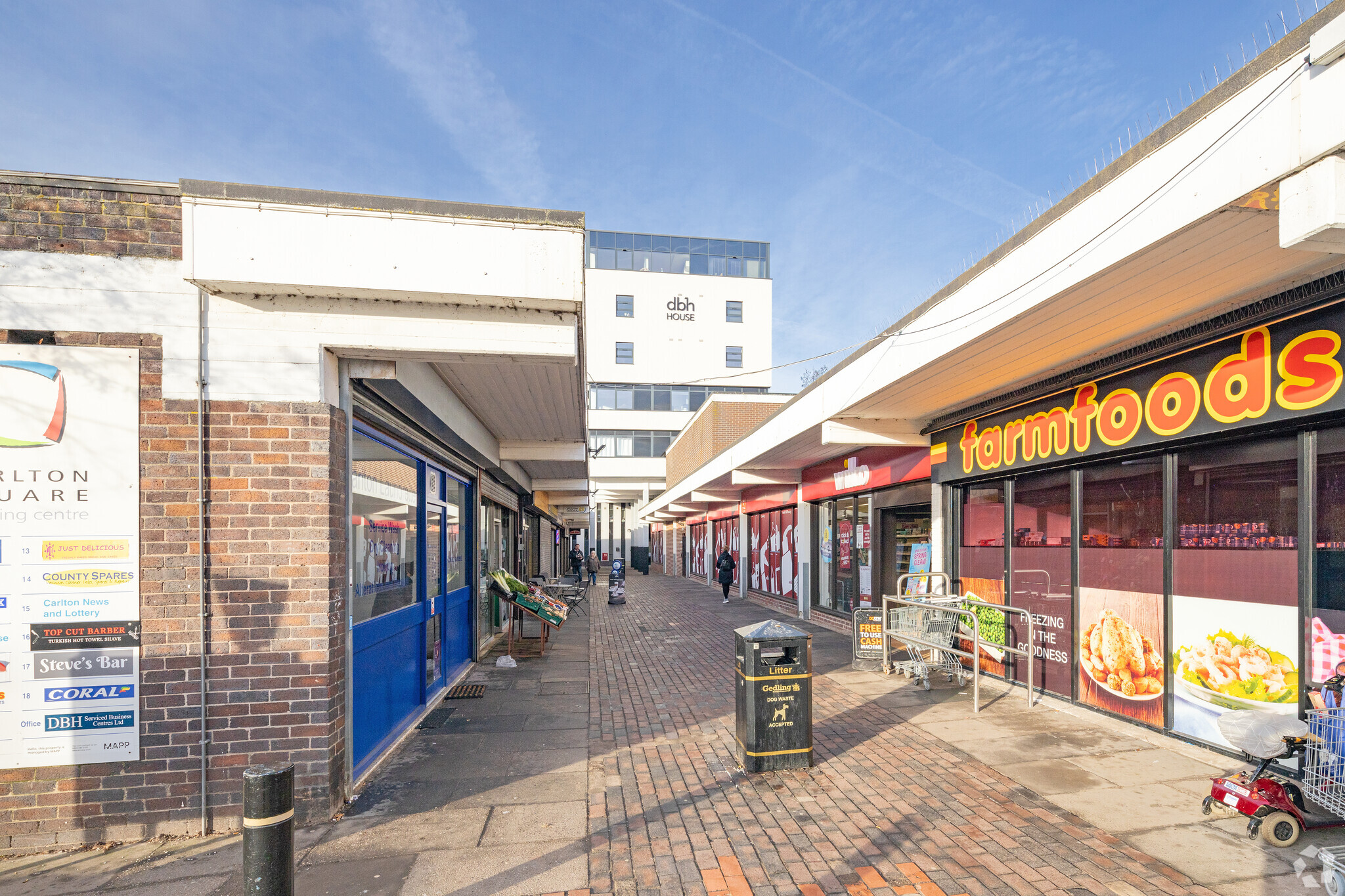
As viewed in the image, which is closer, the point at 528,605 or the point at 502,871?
the point at 502,871

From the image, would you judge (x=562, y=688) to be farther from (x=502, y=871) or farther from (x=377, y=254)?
(x=377, y=254)

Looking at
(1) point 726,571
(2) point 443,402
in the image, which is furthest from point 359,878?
(1) point 726,571

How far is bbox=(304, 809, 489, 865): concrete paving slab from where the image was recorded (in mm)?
4336

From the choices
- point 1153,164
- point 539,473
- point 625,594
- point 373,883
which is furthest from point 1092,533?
point 625,594

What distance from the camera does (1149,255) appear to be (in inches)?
174

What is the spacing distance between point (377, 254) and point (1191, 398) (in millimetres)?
6658

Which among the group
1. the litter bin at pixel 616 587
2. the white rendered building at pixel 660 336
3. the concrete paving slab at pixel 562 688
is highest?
the white rendered building at pixel 660 336

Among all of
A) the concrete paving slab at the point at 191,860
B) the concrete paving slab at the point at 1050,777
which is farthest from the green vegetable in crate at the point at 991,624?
the concrete paving slab at the point at 191,860

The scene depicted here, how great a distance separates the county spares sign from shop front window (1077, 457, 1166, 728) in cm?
44

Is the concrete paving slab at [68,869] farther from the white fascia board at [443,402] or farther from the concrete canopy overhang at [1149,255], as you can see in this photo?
the concrete canopy overhang at [1149,255]

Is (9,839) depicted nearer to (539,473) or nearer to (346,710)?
(346,710)

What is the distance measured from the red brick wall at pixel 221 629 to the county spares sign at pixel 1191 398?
273 inches

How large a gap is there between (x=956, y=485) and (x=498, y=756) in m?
7.26

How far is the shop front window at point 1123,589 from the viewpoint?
655cm
